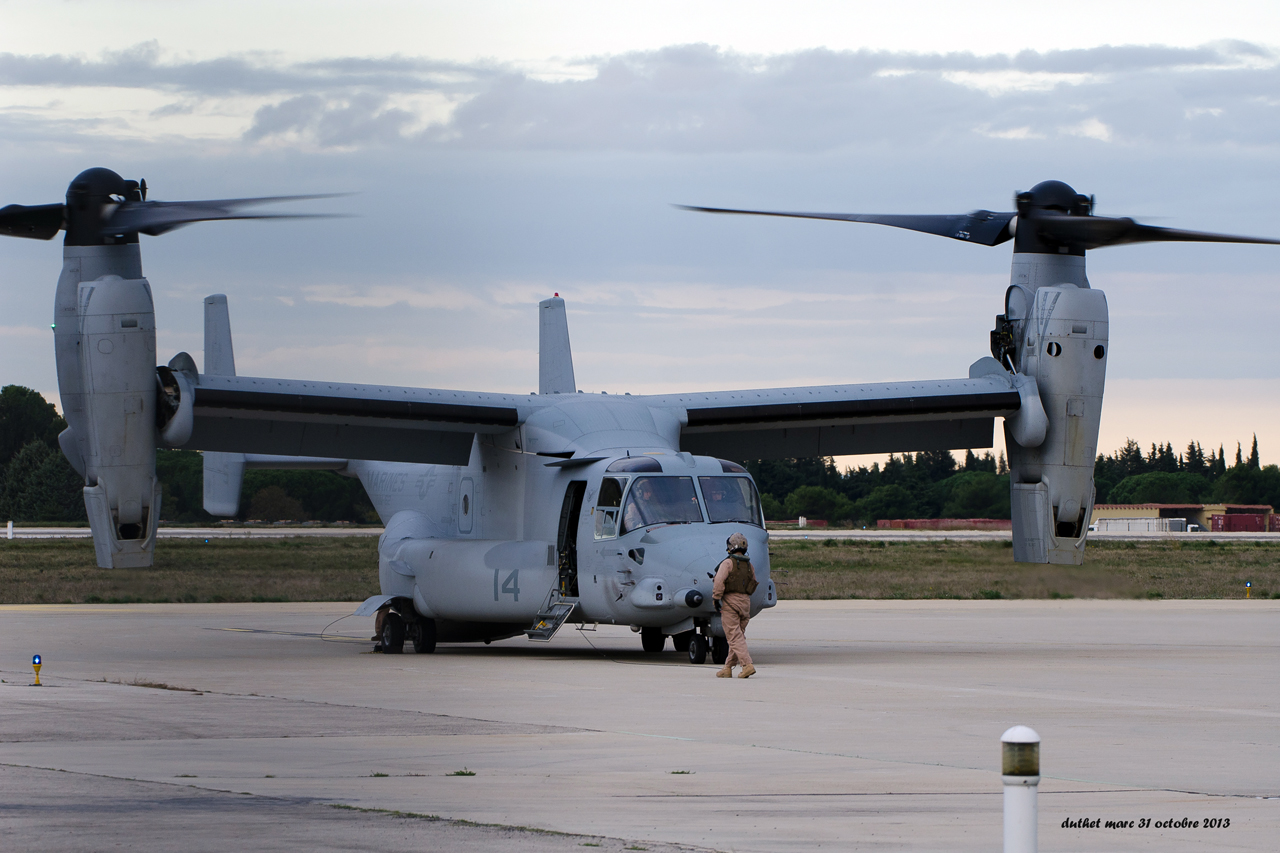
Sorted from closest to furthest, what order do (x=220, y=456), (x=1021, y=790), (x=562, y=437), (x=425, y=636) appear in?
(x=1021, y=790) → (x=562, y=437) → (x=425, y=636) → (x=220, y=456)

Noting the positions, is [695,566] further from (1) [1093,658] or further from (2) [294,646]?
(2) [294,646]

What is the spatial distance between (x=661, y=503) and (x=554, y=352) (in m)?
9.20

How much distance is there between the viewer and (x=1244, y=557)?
6475 cm

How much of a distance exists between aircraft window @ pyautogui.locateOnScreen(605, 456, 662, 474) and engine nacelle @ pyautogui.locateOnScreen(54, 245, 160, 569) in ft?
19.4

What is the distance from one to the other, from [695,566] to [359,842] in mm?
11494

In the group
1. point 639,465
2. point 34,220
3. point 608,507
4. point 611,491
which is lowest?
point 608,507

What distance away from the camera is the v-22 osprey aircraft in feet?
62.5

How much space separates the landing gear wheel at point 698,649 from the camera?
1897 cm

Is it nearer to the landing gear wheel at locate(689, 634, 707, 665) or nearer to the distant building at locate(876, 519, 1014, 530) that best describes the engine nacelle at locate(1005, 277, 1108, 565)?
the landing gear wheel at locate(689, 634, 707, 665)

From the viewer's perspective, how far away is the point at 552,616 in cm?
2044

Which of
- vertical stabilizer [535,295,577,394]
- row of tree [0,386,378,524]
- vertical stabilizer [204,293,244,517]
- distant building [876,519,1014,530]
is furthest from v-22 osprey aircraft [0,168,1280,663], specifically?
distant building [876,519,1014,530]

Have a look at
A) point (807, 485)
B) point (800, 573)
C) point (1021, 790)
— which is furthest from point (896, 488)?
point (1021, 790)

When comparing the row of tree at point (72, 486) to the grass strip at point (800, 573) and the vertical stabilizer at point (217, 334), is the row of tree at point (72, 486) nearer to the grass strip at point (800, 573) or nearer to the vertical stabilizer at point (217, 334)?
the grass strip at point (800, 573)

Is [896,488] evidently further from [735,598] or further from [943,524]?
[735,598]
